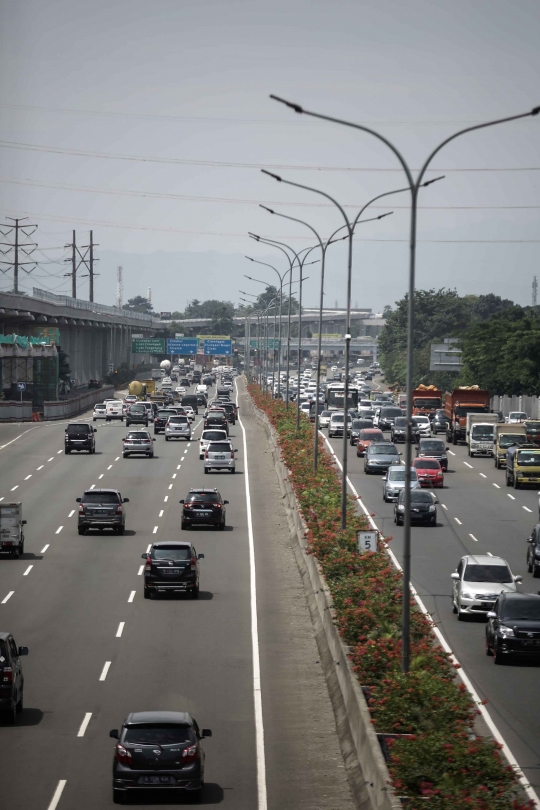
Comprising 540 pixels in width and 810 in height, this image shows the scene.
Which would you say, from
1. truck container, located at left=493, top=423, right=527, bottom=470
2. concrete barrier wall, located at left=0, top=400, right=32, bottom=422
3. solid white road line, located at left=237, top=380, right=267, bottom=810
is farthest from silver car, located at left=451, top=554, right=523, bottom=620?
concrete barrier wall, located at left=0, top=400, right=32, bottom=422

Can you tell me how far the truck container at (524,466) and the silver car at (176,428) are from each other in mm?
29935

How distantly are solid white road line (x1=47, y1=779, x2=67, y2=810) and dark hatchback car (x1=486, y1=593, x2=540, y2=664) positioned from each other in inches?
436

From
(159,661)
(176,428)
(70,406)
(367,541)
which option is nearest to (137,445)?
(176,428)

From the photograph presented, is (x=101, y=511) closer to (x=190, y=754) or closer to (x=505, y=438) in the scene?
(x=190, y=754)

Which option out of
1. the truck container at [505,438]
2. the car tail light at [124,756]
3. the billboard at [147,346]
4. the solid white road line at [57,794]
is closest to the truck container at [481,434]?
the truck container at [505,438]

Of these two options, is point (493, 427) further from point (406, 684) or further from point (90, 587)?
point (406, 684)

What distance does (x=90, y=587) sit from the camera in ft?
117

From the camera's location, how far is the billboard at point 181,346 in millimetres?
188125

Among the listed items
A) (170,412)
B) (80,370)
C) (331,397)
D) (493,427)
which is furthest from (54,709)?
(80,370)

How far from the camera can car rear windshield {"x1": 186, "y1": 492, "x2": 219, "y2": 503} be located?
152ft

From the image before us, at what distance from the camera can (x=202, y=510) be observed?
46.2 metres

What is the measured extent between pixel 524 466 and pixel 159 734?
4454 cm

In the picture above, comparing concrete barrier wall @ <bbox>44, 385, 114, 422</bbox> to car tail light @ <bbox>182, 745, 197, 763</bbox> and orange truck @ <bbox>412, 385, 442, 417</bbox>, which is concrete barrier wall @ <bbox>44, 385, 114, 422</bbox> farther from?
car tail light @ <bbox>182, 745, 197, 763</bbox>

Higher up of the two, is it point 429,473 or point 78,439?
point 78,439
